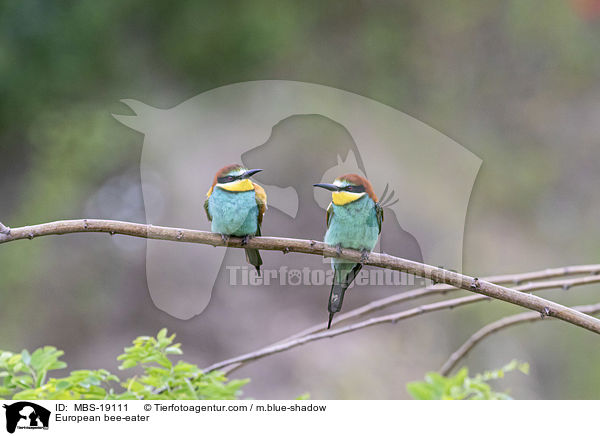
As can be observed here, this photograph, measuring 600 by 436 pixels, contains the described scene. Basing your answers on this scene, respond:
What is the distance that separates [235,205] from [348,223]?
20 cm

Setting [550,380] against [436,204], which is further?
[550,380]

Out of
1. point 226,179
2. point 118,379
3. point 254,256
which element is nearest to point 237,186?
point 226,179

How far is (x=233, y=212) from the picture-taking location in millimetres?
990

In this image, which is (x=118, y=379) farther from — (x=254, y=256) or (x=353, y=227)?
(x=353, y=227)

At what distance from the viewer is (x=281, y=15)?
6.55ft

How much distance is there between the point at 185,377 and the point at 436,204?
3.95 feet

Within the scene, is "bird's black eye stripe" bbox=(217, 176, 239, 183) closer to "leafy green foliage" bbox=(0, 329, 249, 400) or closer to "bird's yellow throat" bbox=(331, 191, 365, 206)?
"bird's yellow throat" bbox=(331, 191, 365, 206)

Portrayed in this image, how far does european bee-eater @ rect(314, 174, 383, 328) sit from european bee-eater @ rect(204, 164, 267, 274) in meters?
0.14

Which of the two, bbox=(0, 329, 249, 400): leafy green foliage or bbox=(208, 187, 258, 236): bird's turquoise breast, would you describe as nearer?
bbox=(0, 329, 249, 400): leafy green foliage

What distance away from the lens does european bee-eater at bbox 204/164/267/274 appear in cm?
98

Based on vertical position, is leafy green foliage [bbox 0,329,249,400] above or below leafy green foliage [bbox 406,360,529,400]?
above

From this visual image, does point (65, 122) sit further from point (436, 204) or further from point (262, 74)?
point (436, 204)
